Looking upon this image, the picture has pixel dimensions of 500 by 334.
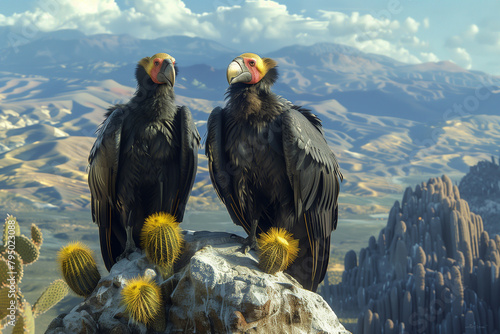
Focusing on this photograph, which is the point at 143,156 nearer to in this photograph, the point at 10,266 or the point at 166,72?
the point at 166,72

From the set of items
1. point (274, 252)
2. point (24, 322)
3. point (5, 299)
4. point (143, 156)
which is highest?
point (143, 156)

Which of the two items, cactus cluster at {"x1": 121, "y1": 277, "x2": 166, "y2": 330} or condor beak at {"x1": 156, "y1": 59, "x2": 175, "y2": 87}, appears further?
condor beak at {"x1": 156, "y1": 59, "x2": 175, "y2": 87}

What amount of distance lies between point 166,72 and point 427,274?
118 feet

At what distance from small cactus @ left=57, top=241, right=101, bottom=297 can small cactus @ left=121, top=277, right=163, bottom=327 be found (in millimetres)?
956

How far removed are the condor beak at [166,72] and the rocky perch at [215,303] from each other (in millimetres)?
2646

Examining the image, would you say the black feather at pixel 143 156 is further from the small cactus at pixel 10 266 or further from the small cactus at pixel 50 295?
the small cactus at pixel 10 266

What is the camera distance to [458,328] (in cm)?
3338

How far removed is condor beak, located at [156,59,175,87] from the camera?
24.2 ft

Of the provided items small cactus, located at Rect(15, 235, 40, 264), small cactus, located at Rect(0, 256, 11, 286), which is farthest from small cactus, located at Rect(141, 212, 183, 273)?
small cactus, located at Rect(0, 256, 11, 286)

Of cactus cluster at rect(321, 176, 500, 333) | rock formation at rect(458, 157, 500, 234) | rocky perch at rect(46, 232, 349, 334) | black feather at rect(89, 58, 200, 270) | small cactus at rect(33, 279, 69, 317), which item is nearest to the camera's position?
rocky perch at rect(46, 232, 349, 334)

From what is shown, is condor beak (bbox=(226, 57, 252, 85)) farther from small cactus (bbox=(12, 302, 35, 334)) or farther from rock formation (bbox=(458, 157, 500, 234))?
rock formation (bbox=(458, 157, 500, 234))

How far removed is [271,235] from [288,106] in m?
2.10

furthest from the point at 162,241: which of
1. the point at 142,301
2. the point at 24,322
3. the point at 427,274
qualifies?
the point at 427,274

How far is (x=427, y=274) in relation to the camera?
38.4 meters
